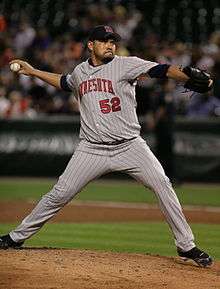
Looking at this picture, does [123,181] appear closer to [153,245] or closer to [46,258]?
[153,245]

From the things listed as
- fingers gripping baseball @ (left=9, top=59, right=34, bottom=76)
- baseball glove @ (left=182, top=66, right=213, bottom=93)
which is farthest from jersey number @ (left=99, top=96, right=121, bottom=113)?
fingers gripping baseball @ (left=9, top=59, right=34, bottom=76)

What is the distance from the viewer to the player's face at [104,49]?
7.00 metres

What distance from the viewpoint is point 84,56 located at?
1778cm

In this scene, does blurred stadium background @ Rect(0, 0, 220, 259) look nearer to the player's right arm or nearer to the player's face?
the player's right arm

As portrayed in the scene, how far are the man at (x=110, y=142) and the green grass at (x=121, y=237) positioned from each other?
135 centimetres

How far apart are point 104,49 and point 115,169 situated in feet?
3.48

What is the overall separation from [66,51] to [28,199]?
525cm

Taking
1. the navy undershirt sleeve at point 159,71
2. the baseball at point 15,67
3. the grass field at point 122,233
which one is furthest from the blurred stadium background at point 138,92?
the navy undershirt sleeve at point 159,71

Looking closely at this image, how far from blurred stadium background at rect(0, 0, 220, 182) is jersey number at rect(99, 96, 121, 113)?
8358 mm

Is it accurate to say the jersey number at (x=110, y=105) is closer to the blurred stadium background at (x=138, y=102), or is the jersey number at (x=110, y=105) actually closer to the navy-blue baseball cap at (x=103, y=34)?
the navy-blue baseball cap at (x=103, y=34)

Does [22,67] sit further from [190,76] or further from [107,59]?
[190,76]

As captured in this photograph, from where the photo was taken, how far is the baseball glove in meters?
6.34

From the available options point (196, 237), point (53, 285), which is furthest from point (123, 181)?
point (53, 285)

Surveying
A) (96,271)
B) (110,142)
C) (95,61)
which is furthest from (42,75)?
(96,271)
